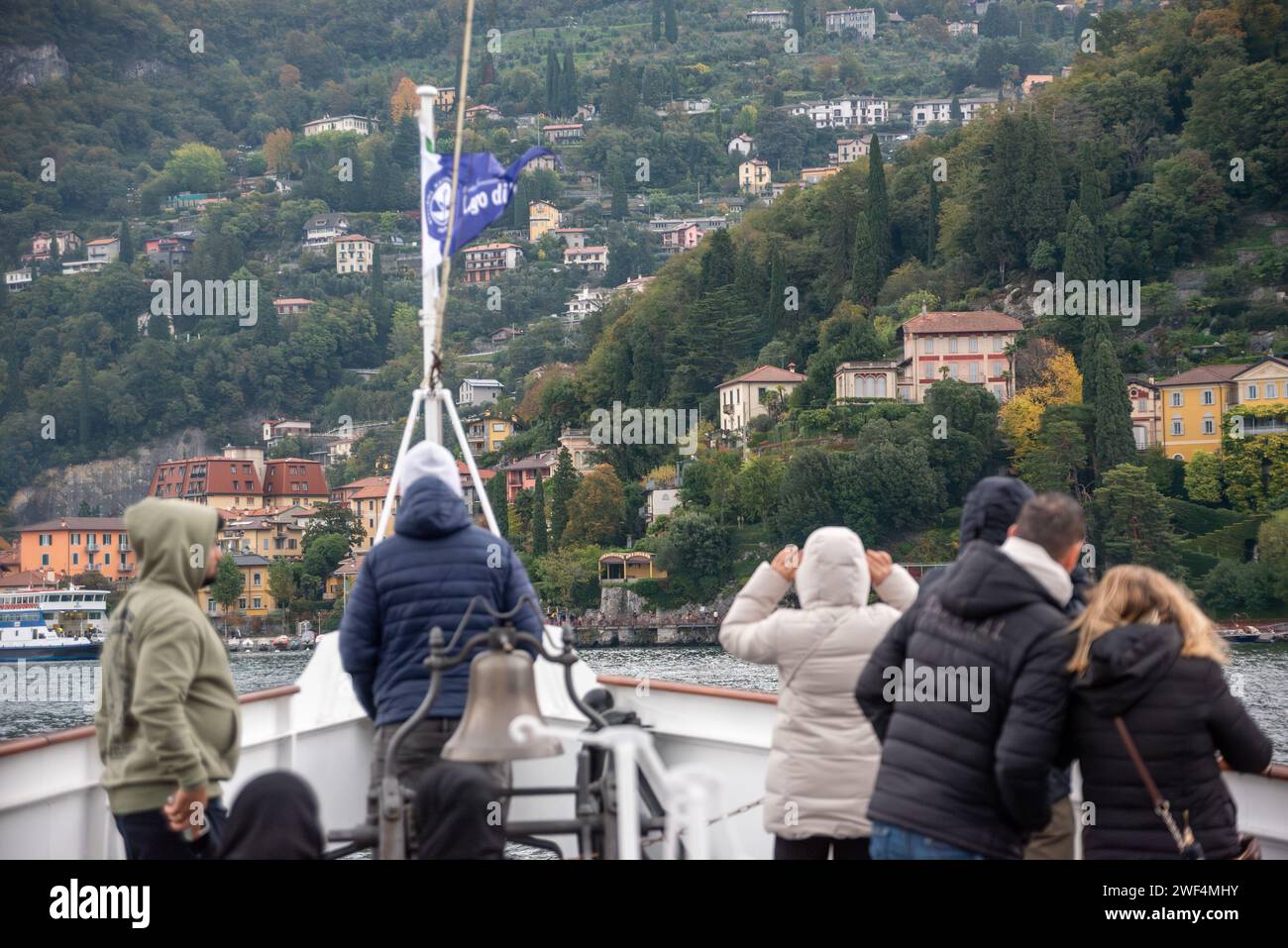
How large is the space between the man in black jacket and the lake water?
104 feet

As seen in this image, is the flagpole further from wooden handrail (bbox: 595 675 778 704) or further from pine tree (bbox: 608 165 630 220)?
pine tree (bbox: 608 165 630 220)

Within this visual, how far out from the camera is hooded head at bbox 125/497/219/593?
13.8 feet

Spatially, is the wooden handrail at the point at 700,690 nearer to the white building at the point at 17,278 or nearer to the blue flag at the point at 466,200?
the blue flag at the point at 466,200

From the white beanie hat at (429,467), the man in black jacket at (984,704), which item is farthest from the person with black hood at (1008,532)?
the white beanie hat at (429,467)

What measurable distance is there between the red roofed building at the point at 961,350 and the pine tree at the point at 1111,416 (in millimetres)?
11642

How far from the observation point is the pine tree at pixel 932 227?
104 m

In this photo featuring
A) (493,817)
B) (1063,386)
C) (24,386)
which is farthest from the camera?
(24,386)

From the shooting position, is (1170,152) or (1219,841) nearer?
(1219,841)

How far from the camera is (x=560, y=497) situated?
90625 millimetres

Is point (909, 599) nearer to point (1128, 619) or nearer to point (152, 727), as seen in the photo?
point (1128, 619)

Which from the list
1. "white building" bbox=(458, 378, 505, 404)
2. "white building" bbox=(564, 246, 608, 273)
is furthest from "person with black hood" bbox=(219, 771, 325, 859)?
"white building" bbox=(564, 246, 608, 273)

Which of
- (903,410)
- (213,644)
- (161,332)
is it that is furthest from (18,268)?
(213,644)
